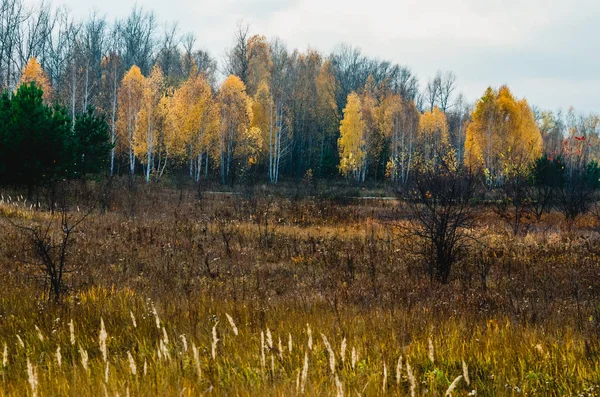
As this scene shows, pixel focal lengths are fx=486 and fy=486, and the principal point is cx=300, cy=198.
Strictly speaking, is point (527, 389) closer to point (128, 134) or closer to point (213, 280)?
point (213, 280)

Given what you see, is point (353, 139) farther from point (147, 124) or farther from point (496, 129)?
point (147, 124)

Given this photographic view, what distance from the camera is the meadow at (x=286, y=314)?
124 inches

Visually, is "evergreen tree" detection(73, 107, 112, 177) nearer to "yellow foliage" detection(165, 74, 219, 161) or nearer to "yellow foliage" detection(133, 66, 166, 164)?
"yellow foliage" detection(133, 66, 166, 164)

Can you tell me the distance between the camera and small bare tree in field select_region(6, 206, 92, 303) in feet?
18.8

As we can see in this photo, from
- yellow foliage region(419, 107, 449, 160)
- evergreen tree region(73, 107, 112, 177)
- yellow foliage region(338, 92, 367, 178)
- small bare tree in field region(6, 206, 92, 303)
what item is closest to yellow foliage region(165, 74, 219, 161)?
evergreen tree region(73, 107, 112, 177)

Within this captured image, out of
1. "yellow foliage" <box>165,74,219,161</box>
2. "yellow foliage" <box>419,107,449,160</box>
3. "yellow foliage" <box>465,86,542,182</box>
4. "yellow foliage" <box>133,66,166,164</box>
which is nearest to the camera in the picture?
"yellow foliage" <box>133,66,166,164</box>

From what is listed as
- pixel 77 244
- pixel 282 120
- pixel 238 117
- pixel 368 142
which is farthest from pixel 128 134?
pixel 77 244

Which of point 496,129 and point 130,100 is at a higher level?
point 130,100

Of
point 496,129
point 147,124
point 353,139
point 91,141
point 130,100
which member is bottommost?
point 91,141

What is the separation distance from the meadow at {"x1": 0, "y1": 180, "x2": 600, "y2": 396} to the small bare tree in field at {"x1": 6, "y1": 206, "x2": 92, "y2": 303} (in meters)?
0.13

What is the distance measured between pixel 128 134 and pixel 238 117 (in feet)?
31.5

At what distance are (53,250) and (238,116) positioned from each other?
35236 millimetres

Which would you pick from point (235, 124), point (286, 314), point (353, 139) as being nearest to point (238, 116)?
point (235, 124)

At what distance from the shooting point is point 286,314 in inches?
205
